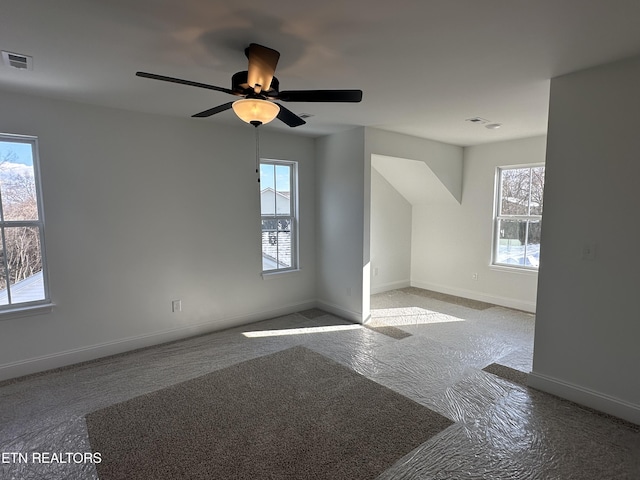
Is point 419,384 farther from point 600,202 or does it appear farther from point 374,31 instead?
point 374,31

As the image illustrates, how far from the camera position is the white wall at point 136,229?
3139 millimetres

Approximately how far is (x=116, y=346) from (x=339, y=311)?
2.64 meters

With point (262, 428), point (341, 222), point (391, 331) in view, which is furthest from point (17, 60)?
point (391, 331)

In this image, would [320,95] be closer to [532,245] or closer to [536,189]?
[536,189]

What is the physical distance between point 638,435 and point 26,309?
15.7ft

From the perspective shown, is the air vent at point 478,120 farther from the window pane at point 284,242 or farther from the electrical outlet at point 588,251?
the window pane at point 284,242

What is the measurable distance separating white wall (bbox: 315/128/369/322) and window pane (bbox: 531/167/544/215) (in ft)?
8.29

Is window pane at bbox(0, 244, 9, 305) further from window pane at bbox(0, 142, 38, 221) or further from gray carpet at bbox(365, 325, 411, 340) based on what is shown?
gray carpet at bbox(365, 325, 411, 340)

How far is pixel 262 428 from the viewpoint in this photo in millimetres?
2340

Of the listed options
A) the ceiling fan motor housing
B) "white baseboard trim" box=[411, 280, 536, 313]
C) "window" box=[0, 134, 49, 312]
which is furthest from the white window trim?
"white baseboard trim" box=[411, 280, 536, 313]

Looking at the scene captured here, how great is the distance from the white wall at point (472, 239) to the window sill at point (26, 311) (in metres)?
5.38

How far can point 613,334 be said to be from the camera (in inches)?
96.3

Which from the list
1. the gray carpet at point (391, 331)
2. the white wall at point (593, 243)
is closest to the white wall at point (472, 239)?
the gray carpet at point (391, 331)

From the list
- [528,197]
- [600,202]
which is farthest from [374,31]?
[528,197]
